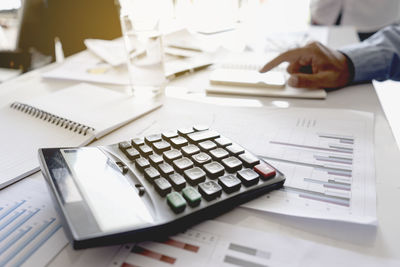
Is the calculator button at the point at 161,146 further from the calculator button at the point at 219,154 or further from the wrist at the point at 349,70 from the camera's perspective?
the wrist at the point at 349,70

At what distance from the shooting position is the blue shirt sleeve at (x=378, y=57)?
635 millimetres

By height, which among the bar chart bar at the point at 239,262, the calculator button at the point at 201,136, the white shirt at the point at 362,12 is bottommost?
the bar chart bar at the point at 239,262

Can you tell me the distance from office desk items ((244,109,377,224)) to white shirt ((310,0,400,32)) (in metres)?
1.15

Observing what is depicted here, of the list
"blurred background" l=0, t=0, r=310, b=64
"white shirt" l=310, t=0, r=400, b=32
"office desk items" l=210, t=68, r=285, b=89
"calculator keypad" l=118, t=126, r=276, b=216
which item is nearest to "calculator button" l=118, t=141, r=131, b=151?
"calculator keypad" l=118, t=126, r=276, b=216

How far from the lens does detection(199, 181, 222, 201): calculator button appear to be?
0.29 m

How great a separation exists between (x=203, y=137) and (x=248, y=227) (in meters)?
0.14

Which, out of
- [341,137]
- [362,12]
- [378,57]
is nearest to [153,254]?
[341,137]

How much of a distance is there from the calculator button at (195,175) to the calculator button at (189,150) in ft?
0.11

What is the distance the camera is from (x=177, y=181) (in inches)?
11.8

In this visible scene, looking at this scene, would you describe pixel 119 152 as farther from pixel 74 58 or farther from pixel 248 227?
pixel 74 58

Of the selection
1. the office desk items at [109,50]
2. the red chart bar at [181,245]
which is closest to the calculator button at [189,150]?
the red chart bar at [181,245]

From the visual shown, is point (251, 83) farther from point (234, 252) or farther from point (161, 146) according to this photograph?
point (234, 252)

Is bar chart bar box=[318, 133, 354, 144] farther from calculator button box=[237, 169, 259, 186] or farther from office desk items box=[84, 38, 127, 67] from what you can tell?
office desk items box=[84, 38, 127, 67]

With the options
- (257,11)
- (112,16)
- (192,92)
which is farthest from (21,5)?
(257,11)
